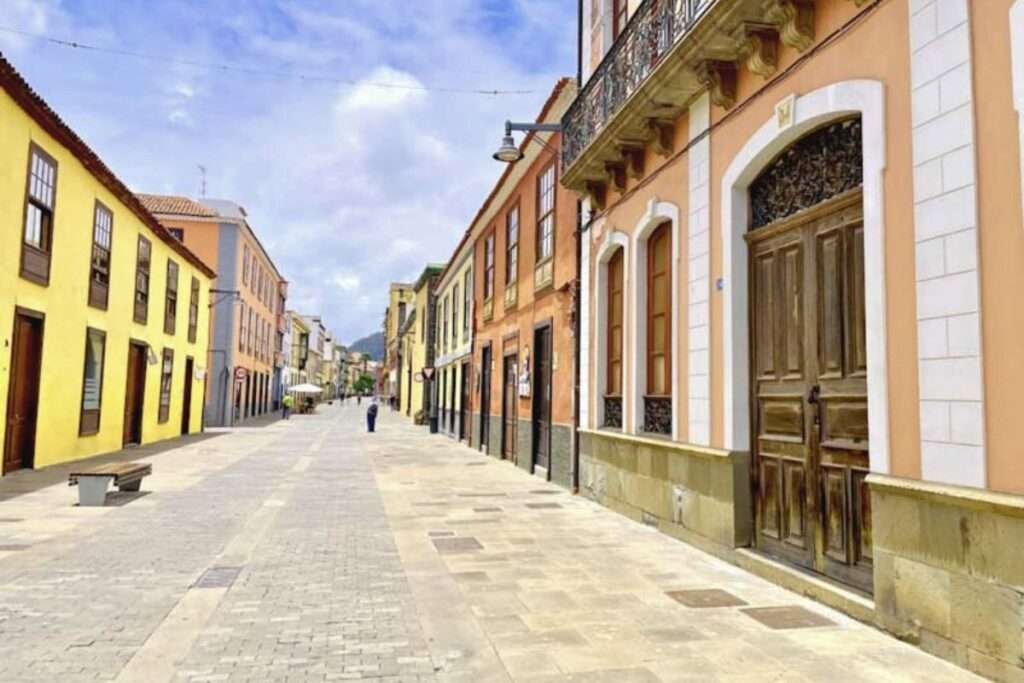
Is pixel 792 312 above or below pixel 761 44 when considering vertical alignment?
below

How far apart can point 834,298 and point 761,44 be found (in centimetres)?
225

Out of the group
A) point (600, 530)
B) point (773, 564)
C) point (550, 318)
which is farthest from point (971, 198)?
point (550, 318)

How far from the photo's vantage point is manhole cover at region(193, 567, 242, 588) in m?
5.60

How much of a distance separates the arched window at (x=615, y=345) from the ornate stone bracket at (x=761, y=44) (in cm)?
385

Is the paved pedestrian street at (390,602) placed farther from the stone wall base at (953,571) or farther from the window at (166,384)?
the window at (166,384)

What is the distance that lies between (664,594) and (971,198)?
130 inches

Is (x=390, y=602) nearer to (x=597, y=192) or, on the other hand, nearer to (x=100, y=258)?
(x=597, y=192)

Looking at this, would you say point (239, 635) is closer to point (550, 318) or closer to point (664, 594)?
point (664, 594)

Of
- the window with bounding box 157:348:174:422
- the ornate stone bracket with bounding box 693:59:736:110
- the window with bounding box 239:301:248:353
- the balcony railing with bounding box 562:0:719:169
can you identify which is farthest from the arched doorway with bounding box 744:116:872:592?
the window with bounding box 239:301:248:353

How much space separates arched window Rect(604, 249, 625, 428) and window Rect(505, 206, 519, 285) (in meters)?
6.48

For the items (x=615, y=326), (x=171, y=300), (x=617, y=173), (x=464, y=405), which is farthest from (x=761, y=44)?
(x=171, y=300)

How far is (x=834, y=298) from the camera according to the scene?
→ 5465 millimetres

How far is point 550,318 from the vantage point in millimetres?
13398

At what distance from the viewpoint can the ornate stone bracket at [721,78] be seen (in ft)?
22.3
